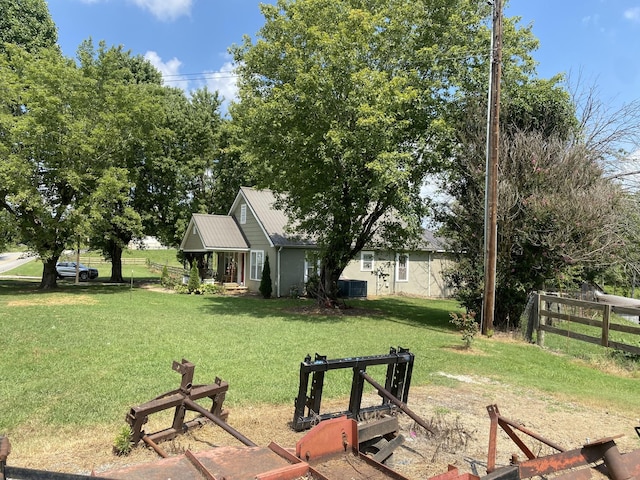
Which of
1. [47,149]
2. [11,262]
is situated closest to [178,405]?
[47,149]

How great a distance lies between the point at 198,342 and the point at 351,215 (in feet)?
25.1

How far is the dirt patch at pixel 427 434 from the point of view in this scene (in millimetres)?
4258

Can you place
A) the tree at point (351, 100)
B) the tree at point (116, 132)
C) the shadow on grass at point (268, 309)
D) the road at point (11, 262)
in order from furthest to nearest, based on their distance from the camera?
1. the road at point (11, 262)
2. the tree at point (116, 132)
3. the shadow on grass at point (268, 309)
4. the tree at point (351, 100)

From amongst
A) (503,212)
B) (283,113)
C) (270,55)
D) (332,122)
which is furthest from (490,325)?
(270,55)

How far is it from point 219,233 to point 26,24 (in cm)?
2186

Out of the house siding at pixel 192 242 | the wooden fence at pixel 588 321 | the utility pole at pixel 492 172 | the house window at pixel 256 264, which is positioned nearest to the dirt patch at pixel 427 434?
the wooden fence at pixel 588 321

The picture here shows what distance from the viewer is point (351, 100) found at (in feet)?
45.8

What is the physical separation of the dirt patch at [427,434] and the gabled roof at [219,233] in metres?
19.8

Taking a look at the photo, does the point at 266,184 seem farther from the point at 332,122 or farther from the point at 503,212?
the point at 503,212

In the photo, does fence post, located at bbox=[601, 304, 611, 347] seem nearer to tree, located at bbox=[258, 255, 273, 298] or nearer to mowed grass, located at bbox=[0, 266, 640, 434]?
mowed grass, located at bbox=[0, 266, 640, 434]

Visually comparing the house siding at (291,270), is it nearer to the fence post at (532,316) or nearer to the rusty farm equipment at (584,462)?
the fence post at (532,316)

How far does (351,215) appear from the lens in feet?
52.4

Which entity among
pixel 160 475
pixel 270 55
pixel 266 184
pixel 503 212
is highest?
pixel 270 55

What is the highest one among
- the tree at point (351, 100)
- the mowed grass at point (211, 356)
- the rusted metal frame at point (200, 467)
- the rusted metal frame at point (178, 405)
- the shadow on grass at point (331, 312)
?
the tree at point (351, 100)
